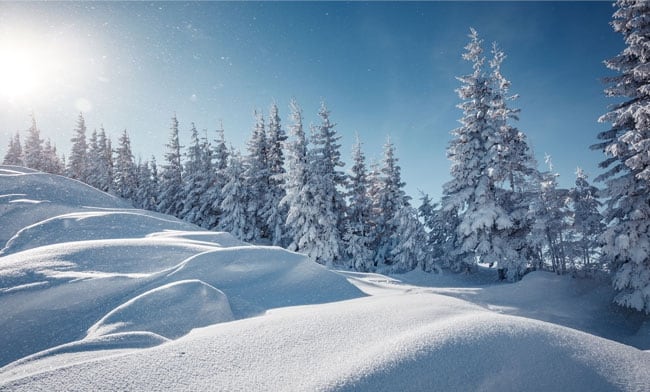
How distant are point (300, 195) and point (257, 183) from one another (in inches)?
338

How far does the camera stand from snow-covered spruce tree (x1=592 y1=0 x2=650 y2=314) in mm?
10945

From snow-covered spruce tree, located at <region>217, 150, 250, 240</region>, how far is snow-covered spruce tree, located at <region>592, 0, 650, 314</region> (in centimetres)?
2427

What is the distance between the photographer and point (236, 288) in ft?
19.8

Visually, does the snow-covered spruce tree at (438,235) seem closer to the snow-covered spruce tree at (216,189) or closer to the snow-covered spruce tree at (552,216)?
the snow-covered spruce tree at (552,216)

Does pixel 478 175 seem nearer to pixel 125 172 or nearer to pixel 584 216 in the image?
pixel 584 216

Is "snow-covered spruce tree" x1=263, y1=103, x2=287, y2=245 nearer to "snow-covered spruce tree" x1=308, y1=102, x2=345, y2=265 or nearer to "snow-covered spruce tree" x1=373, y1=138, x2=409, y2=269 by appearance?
"snow-covered spruce tree" x1=308, y1=102, x2=345, y2=265

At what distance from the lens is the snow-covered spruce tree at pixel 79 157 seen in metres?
44.7

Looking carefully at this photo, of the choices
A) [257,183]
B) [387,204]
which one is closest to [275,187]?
[257,183]

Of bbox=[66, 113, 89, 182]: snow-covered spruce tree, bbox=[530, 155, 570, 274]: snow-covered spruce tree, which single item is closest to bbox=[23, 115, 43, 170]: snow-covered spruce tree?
bbox=[66, 113, 89, 182]: snow-covered spruce tree

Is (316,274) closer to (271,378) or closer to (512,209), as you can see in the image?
(271,378)

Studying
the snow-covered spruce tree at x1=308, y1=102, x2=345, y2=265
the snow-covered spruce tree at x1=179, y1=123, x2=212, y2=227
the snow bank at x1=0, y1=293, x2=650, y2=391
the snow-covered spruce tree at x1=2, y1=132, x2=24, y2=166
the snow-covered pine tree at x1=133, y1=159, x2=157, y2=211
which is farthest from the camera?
the snow-covered spruce tree at x1=2, y1=132, x2=24, y2=166

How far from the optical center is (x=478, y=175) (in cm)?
1859

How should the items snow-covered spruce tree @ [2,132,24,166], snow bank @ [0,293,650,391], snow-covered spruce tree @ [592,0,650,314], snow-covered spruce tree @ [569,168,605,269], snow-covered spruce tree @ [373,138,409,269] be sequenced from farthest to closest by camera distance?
snow-covered spruce tree @ [2,132,24,166] < snow-covered spruce tree @ [373,138,409,269] < snow-covered spruce tree @ [569,168,605,269] < snow-covered spruce tree @ [592,0,650,314] < snow bank @ [0,293,650,391]

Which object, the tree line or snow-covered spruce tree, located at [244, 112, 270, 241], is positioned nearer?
the tree line
